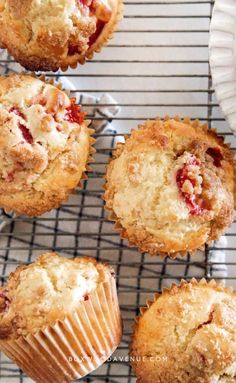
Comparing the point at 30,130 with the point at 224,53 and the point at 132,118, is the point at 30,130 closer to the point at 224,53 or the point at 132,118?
the point at 132,118

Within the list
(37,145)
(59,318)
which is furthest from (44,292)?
(37,145)

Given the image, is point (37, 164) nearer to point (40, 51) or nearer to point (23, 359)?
point (40, 51)

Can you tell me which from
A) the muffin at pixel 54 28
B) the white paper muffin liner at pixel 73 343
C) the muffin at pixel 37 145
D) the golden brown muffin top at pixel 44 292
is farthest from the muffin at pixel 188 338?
the muffin at pixel 54 28

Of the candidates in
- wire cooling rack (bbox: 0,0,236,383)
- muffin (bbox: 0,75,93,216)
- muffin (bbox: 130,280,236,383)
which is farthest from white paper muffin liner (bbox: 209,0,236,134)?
muffin (bbox: 130,280,236,383)

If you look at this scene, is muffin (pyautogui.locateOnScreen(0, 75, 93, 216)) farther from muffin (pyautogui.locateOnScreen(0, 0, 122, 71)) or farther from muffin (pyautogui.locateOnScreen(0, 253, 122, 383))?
muffin (pyautogui.locateOnScreen(0, 253, 122, 383))

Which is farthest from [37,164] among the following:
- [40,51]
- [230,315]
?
[230,315]
